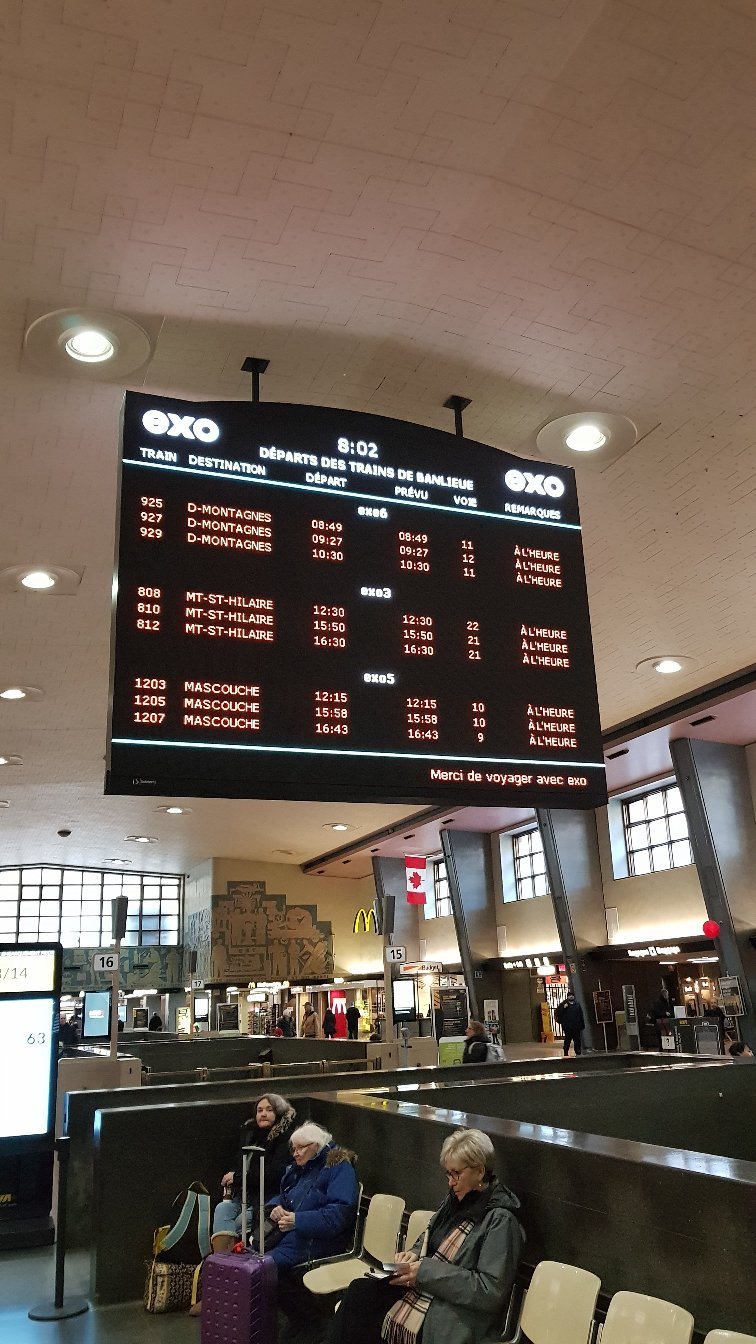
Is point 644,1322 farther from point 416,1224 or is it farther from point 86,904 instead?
point 86,904

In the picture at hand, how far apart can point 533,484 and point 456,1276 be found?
4.13 metres

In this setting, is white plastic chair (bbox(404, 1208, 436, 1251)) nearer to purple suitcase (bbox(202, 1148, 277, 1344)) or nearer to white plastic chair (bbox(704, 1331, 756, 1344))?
purple suitcase (bbox(202, 1148, 277, 1344))

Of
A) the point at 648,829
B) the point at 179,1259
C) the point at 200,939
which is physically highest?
the point at 648,829

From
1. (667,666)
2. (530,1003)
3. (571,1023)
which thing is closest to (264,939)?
(530,1003)

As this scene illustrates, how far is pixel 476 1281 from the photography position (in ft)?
13.0

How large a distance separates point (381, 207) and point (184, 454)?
1527 millimetres

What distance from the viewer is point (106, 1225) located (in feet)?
21.1

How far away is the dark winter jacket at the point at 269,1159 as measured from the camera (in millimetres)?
6395

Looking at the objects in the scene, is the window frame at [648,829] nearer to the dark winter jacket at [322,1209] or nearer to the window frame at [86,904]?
the dark winter jacket at [322,1209]

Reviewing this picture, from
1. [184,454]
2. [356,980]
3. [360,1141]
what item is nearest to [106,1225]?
[360,1141]

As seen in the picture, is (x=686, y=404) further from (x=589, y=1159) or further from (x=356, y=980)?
(x=356, y=980)

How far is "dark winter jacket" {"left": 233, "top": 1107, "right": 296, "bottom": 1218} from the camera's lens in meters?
6.39

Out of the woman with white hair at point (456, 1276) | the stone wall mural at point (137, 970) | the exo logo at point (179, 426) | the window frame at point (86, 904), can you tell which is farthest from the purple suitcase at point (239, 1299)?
the window frame at point (86, 904)

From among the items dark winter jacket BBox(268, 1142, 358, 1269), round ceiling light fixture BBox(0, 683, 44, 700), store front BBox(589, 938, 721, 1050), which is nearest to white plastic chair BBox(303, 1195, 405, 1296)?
dark winter jacket BBox(268, 1142, 358, 1269)
